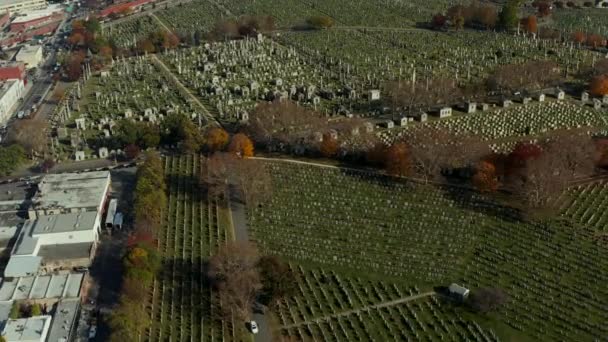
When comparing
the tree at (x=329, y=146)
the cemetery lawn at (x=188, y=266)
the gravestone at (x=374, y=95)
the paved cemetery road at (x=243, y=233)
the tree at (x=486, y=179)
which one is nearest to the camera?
the paved cemetery road at (x=243, y=233)

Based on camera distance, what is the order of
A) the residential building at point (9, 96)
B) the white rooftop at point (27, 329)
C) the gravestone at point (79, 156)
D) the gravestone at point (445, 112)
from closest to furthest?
the white rooftop at point (27, 329)
the gravestone at point (79, 156)
the gravestone at point (445, 112)
the residential building at point (9, 96)

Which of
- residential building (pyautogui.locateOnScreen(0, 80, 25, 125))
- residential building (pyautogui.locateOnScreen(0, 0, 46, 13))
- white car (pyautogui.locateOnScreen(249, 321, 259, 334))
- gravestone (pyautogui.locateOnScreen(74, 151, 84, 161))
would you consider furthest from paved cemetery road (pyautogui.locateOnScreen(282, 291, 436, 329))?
residential building (pyautogui.locateOnScreen(0, 0, 46, 13))

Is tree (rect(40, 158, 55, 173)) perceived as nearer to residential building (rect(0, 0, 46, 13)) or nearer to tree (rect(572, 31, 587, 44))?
tree (rect(572, 31, 587, 44))

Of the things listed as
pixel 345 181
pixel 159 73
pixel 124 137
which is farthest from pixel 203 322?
pixel 159 73

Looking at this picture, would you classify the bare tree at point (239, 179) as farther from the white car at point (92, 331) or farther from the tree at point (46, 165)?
the white car at point (92, 331)

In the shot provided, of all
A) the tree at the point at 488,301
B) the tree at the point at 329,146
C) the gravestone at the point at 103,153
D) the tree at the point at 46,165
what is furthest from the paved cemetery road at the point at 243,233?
the tree at the point at 46,165
